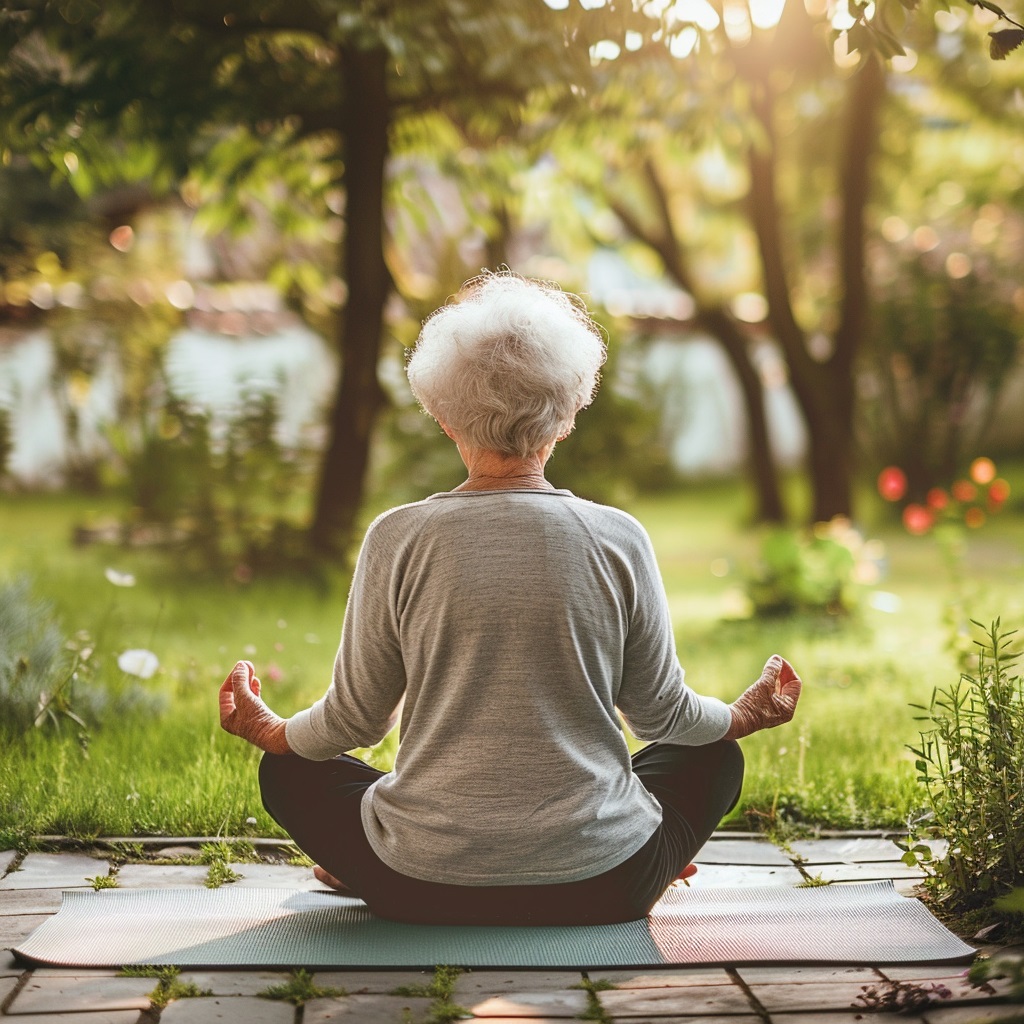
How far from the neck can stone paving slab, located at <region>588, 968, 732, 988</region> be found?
989 millimetres

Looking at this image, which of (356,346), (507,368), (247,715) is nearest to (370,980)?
(247,715)

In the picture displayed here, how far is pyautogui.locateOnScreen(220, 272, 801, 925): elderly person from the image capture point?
258 centimetres

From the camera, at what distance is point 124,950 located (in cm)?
264

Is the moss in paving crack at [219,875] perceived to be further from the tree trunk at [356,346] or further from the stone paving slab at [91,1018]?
the tree trunk at [356,346]

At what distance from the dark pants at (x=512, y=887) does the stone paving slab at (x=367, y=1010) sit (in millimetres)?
349

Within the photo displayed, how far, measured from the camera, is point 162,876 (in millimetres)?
3225

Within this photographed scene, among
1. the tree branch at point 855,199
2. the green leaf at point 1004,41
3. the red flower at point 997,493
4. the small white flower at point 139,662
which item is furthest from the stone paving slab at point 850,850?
the tree branch at point 855,199

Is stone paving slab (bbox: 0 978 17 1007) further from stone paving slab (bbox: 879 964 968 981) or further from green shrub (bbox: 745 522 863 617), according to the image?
green shrub (bbox: 745 522 863 617)

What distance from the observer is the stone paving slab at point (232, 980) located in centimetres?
245

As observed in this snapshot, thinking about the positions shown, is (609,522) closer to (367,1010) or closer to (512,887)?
(512,887)

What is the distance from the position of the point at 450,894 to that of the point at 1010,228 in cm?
1754

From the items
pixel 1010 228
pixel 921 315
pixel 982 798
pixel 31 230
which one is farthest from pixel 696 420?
pixel 982 798

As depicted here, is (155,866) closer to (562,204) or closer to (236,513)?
(236,513)

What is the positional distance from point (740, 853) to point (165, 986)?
5.56 ft
